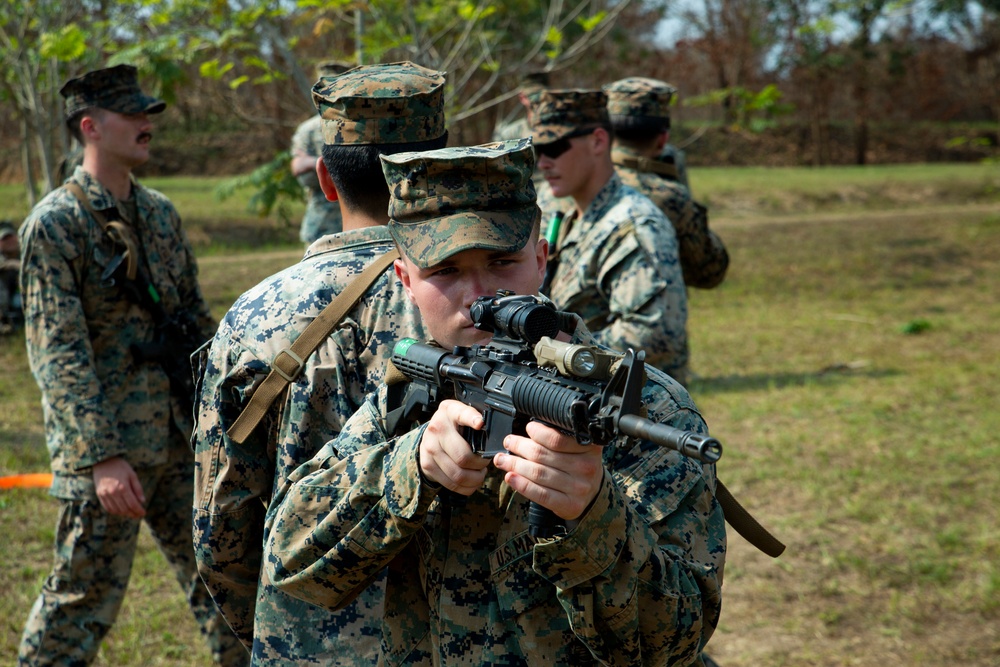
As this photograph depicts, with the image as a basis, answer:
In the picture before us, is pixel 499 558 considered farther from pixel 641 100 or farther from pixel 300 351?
pixel 641 100

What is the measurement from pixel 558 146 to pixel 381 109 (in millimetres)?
2172

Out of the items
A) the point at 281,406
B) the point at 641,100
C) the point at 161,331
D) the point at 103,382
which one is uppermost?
the point at 641,100

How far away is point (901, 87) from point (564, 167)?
1218 inches

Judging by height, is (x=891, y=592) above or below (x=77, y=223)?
below

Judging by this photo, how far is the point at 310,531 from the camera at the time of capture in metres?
1.88

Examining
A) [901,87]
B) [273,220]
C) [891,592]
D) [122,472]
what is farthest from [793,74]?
[122,472]

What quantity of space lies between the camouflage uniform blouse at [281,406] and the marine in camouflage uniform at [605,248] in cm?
194

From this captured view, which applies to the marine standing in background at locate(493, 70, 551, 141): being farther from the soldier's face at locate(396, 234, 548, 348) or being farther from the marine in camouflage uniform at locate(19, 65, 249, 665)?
the soldier's face at locate(396, 234, 548, 348)

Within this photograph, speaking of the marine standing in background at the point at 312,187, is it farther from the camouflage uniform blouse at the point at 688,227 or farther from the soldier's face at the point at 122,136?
the soldier's face at the point at 122,136

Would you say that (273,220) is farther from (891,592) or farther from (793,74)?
(793,74)

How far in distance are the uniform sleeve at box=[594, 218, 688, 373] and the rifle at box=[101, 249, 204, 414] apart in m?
1.79

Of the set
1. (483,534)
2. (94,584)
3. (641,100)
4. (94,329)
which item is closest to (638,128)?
(641,100)

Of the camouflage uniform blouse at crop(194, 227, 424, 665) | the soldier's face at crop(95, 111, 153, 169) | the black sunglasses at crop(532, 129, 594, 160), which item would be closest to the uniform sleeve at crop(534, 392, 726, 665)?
the camouflage uniform blouse at crop(194, 227, 424, 665)

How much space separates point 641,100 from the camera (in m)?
5.69
